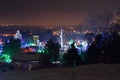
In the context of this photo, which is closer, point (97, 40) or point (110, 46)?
point (110, 46)

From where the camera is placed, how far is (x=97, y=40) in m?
36.8

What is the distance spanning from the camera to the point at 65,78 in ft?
38.5

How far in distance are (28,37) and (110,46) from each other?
96.3 meters

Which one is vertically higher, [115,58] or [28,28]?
[28,28]

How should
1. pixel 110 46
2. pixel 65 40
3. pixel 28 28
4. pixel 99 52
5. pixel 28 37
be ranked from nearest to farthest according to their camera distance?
pixel 110 46, pixel 99 52, pixel 65 40, pixel 28 37, pixel 28 28

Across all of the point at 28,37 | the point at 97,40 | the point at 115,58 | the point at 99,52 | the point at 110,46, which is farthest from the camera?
the point at 28,37

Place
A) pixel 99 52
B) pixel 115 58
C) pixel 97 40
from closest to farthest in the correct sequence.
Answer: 1. pixel 115 58
2. pixel 99 52
3. pixel 97 40

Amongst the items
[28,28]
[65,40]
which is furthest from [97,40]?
[28,28]

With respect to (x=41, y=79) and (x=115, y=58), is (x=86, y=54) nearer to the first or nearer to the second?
(x=115, y=58)

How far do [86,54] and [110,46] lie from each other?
3917mm

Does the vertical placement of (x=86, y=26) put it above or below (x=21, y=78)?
above

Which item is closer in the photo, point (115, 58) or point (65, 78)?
point (65, 78)

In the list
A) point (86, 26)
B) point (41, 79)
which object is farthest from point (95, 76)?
point (86, 26)

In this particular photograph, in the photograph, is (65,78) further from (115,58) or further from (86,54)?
(86,54)
